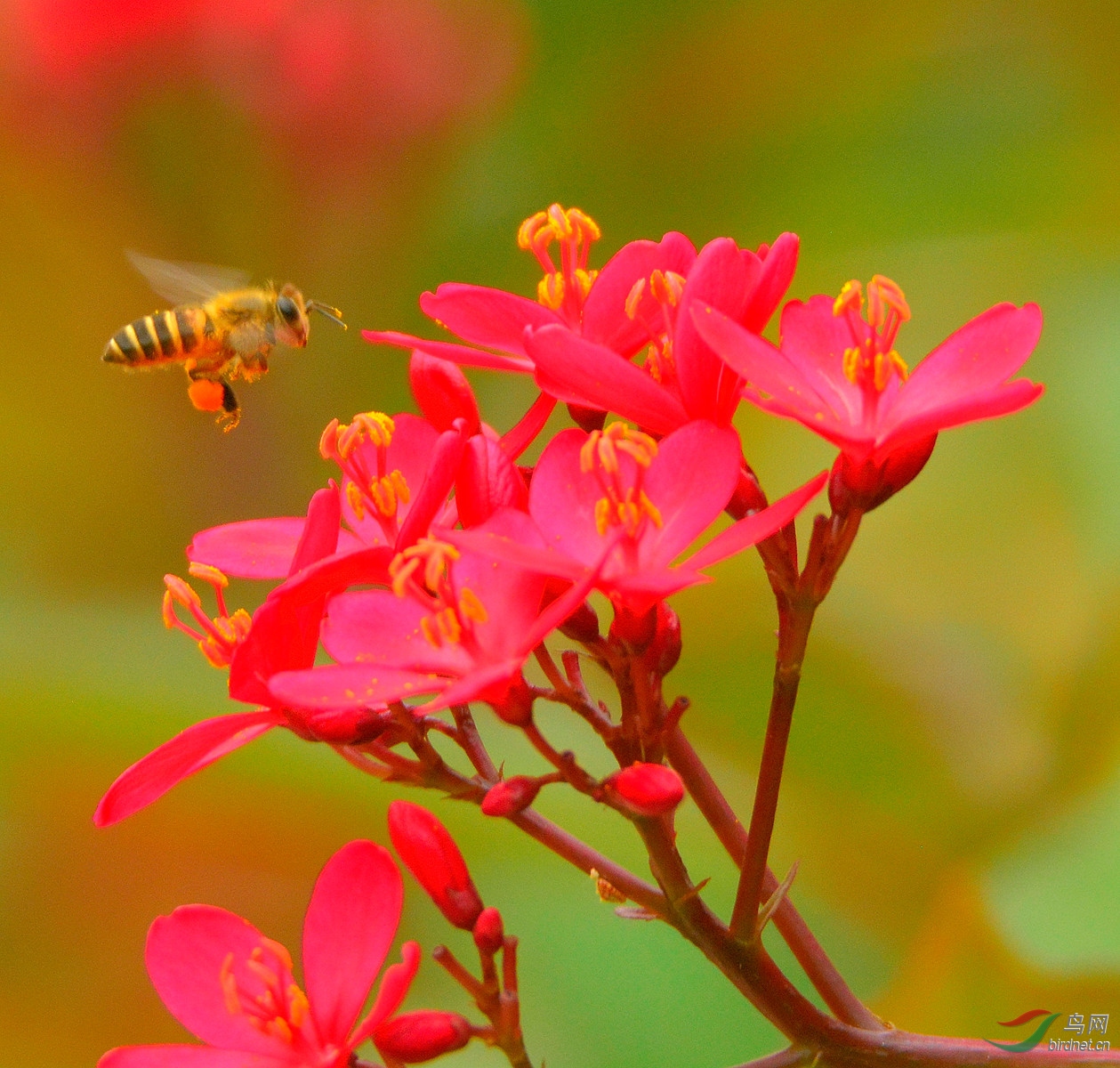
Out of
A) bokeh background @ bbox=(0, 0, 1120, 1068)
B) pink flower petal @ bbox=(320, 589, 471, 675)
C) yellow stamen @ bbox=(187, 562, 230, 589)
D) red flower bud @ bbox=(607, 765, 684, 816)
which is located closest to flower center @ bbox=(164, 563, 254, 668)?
yellow stamen @ bbox=(187, 562, 230, 589)

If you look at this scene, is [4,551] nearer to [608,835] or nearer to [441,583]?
[608,835]

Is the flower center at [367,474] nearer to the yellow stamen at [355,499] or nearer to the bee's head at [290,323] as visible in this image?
the yellow stamen at [355,499]

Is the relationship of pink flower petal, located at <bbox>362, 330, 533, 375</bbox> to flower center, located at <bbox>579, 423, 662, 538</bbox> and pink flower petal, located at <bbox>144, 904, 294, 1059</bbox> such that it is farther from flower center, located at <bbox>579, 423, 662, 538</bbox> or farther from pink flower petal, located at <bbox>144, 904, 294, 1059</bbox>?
pink flower petal, located at <bbox>144, 904, 294, 1059</bbox>

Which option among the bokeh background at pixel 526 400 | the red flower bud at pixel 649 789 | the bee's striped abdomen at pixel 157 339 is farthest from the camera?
the bokeh background at pixel 526 400

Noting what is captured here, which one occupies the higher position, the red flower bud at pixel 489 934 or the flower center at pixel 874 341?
the flower center at pixel 874 341

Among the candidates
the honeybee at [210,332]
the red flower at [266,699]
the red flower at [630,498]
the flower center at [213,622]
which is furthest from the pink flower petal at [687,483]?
the honeybee at [210,332]

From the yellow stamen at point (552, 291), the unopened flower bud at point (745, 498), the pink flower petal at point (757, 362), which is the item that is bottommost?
the unopened flower bud at point (745, 498)
